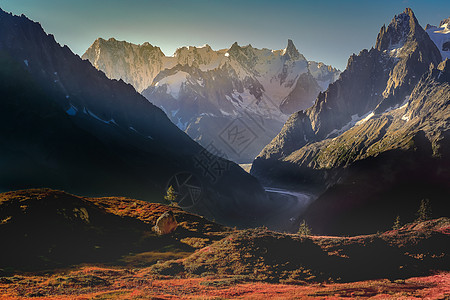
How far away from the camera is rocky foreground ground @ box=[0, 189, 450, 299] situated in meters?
35.0

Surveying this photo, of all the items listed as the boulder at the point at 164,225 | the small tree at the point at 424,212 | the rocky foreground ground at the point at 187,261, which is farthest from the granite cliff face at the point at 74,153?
the small tree at the point at 424,212

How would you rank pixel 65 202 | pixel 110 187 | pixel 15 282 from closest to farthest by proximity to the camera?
pixel 15 282
pixel 65 202
pixel 110 187

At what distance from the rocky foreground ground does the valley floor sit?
4.6 inches

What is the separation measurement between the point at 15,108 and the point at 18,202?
400 ft

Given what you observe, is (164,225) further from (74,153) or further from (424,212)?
(424,212)

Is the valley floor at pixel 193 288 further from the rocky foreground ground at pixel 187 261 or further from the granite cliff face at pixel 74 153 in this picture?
the granite cliff face at pixel 74 153

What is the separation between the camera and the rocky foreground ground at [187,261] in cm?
3500

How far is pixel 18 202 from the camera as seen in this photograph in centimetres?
5241

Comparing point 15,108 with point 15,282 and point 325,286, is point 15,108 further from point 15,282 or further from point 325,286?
point 325,286

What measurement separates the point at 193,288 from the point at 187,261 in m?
10.2

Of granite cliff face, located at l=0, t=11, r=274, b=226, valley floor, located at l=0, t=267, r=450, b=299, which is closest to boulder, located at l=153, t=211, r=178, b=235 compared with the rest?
valley floor, located at l=0, t=267, r=450, b=299

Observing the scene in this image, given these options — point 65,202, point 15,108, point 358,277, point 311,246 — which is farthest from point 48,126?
point 358,277

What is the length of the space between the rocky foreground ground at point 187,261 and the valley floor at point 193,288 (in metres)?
0.12

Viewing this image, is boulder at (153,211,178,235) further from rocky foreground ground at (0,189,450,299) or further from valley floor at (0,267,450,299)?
valley floor at (0,267,450,299)
